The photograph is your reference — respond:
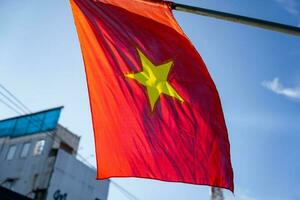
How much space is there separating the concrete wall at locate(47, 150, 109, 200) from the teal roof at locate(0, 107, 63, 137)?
120 inches

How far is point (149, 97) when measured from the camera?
5.59 metres

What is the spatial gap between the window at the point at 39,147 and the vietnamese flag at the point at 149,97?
29.7 m

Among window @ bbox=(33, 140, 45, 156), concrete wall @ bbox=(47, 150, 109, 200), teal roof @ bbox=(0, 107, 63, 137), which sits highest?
teal roof @ bbox=(0, 107, 63, 137)

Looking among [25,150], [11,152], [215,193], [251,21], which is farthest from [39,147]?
[251,21]

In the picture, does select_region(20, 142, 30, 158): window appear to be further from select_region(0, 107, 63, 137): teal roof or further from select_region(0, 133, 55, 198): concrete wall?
select_region(0, 107, 63, 137): teal roof

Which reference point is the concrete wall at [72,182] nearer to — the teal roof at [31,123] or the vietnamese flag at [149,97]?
the teal roof at [31,123]

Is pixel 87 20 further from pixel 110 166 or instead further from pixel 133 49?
pixel 110 166

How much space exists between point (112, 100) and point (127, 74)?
0.42 metres

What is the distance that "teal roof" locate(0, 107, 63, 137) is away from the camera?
34.9 m

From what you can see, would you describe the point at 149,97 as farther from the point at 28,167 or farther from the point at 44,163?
the point at 28,167

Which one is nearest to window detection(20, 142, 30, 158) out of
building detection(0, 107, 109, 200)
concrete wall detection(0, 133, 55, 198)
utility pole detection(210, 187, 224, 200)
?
building detection(0, 107, 109, 200)

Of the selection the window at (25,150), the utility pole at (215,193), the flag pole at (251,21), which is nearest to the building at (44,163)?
the window at (25,150)

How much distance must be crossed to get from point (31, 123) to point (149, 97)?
32541mm

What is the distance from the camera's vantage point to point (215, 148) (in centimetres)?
555
